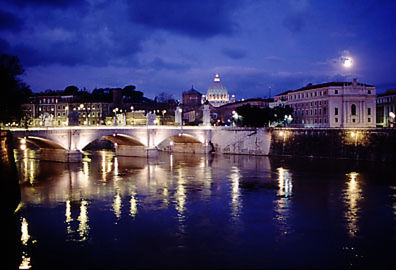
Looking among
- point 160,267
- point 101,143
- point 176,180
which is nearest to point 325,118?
point 101,143

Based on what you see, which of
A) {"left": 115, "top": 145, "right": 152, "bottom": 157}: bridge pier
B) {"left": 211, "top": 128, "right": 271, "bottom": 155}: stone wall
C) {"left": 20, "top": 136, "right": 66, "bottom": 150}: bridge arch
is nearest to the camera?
{"left": 20, "top": 136, "right": 66, "bottom": 150}: bridge arch

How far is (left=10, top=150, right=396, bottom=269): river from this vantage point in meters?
14.1

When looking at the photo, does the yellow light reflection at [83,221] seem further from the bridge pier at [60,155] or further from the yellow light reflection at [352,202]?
the bridge pier at [60,155]

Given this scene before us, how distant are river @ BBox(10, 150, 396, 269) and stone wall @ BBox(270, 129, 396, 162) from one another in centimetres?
717

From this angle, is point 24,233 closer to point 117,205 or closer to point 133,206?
point 117,205

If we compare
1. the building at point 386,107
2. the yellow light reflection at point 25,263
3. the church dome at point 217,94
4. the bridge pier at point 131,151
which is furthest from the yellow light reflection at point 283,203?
the church dome at point 217,94

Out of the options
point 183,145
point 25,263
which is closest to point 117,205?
point 25,263

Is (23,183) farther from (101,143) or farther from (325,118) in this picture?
(325,118)

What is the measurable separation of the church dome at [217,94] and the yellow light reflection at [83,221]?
381ft

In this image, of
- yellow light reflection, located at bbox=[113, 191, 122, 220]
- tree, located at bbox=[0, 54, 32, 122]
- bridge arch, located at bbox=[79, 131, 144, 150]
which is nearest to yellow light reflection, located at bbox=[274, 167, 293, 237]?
yellow light reflection, located at bbox=[113, 191, 122, 220]

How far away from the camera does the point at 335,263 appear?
1356cm

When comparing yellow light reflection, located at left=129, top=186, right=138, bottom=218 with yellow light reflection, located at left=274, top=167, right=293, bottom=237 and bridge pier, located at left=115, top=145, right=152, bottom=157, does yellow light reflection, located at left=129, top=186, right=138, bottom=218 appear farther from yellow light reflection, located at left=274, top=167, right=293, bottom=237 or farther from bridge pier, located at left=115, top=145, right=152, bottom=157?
bridge pier, located at left=115, top=145, right=152, bottom=157

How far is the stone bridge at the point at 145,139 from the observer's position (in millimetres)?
41656

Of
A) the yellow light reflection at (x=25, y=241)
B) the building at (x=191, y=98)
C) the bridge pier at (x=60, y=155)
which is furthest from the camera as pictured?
the building at (x=191, y=98)
